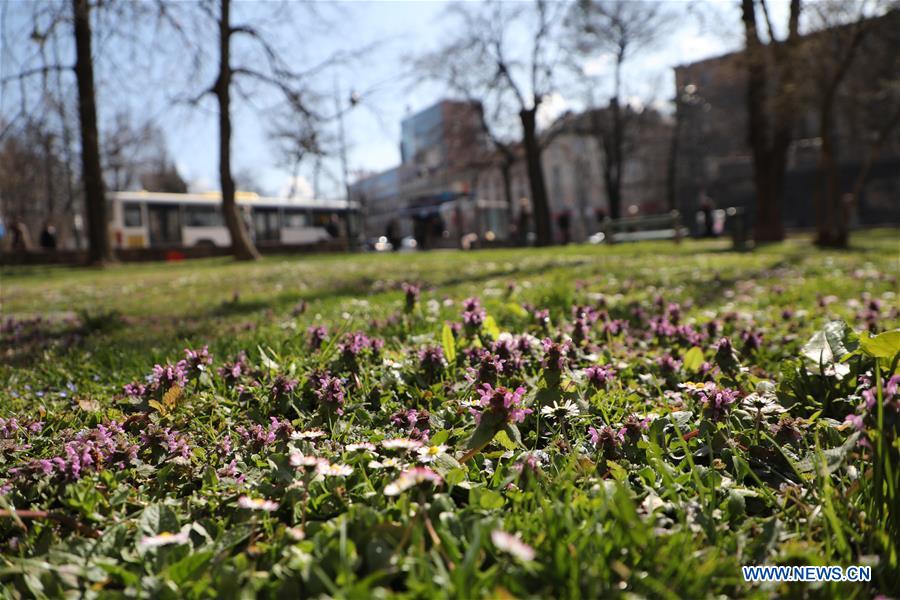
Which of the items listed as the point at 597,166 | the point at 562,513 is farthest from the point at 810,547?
the point at 597,166

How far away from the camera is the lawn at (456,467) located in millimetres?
1252

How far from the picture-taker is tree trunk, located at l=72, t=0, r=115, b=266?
1592cm

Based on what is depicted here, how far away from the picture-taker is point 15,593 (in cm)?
129

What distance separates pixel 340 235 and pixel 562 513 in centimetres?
3777

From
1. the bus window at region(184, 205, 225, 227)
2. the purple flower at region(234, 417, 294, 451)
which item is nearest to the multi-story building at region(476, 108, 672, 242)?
the bus window at region(184, 205, 225, 227)

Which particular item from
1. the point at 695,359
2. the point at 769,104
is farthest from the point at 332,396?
the point at 769,104

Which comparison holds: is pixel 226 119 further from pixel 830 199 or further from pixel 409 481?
pixel 409 481

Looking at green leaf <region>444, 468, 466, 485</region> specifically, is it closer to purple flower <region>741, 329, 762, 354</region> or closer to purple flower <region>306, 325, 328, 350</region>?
purple flower <region>306, 325, 328, 350</region>

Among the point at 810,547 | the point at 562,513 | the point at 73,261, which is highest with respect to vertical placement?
the point at 73,261

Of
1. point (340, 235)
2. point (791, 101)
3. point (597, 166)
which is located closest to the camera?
point (791, 101)

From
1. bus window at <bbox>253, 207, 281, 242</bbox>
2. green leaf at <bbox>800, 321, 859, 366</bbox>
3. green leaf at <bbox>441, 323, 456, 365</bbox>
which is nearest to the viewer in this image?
green leaf at <bbox>800, 321, 859, 366</bbox>

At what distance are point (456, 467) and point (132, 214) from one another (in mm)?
32734

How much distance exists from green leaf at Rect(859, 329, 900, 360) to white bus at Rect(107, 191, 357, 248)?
1069 inches

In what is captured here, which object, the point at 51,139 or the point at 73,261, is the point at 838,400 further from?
the point at 73,261
